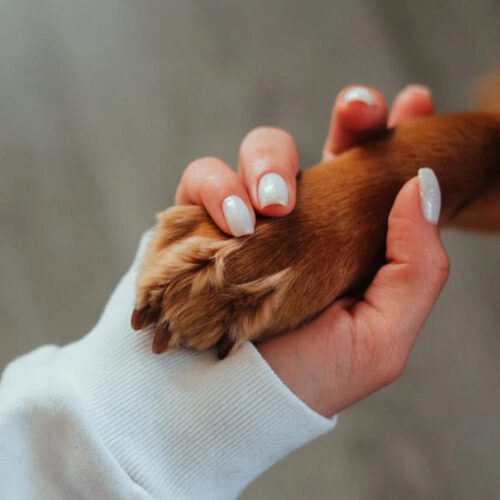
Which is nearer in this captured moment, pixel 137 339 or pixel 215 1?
pixel 137 339

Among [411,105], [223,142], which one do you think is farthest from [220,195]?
[223,142]

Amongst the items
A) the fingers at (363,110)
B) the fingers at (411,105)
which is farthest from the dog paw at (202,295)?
the fingers at (411,105)

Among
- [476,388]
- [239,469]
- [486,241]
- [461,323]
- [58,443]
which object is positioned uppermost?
[58,443]

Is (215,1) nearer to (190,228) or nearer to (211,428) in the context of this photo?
(190,228)

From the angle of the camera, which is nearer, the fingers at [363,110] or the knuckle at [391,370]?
the knuckle at [391,370]

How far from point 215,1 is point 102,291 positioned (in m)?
0.96

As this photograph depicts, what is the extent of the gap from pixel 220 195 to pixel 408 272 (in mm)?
265

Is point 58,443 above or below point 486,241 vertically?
above

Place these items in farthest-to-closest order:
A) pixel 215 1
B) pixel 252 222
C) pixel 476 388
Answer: pixel 215 1 < pixel 476 388 < pixel 252 222

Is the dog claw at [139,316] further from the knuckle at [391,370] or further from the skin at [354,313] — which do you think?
the knuckle at [391,370]

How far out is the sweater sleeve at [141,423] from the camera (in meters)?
0.67

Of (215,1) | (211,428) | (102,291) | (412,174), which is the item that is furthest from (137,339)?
(215,1)

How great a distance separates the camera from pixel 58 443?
2.25ft

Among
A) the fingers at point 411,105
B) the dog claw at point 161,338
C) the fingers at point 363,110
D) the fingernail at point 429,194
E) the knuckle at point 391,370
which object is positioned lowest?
the knuckle at point 391,370
